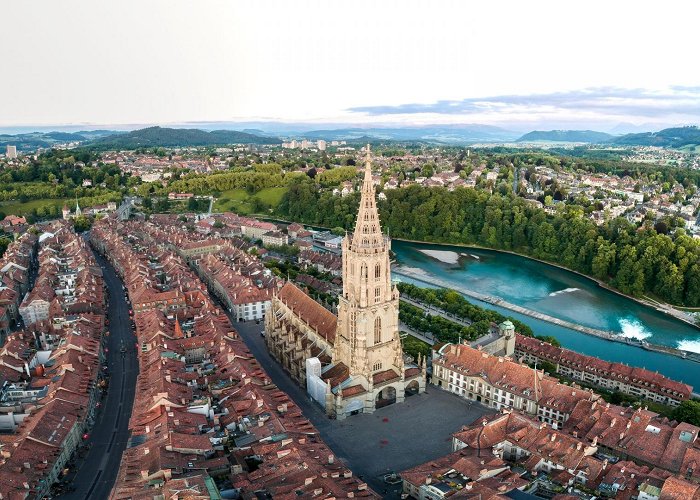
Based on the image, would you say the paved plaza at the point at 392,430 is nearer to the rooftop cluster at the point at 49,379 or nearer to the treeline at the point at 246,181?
the rooftop cluster at the point at 49,379

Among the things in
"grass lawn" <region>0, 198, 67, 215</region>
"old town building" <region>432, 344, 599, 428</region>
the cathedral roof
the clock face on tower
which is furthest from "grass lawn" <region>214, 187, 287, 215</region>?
the clock face on tower

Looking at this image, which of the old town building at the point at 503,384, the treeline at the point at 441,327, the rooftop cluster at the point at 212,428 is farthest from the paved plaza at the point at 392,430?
the treeline at the point at 441,327

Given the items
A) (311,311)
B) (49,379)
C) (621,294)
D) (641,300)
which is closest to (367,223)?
(311,311)

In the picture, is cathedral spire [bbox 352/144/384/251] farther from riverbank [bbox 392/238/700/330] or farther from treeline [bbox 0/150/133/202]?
treeline [bbox 0/150/133/202]

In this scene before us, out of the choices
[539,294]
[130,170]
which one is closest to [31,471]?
[539,294]

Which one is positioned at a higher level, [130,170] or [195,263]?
[130,170]

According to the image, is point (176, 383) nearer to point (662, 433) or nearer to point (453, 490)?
point (453, 490)
